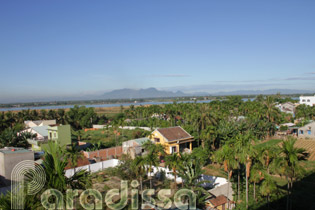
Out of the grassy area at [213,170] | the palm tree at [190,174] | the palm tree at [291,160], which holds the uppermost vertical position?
the palm tree at [291,160]

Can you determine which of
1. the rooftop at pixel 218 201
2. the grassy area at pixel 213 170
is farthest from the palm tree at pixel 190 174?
the grassy area at pixel 213 170

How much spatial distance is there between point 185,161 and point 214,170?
845 centimetres

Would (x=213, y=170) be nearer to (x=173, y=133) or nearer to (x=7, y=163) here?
(x=173, y=133)

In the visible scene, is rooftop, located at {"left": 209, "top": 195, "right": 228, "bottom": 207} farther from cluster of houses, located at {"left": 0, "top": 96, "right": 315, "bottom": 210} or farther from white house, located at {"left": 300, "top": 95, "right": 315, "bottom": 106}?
white house, located at {"left": 300, "top": 95, "right": 315, "bottom": 106}

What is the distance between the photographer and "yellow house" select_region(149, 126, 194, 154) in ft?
97.1

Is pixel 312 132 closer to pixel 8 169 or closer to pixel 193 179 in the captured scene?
pixel 193 179

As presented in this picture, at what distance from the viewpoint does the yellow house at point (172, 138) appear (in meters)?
29.6

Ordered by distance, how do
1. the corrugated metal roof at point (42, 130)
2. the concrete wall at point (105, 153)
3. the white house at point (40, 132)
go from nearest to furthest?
the concrete wall at point (105, 153)
the white house at point (40, 132)
the corrugated metal roof at point (42, 130)

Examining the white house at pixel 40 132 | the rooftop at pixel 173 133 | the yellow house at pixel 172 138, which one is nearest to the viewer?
the yellow house at pixel 172 138

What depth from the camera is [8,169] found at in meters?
20.6

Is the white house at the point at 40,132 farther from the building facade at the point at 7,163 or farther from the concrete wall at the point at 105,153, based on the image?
the building facade at the point at 7,163

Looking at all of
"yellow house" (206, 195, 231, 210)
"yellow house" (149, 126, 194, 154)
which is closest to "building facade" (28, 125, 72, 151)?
"yellow house" (149, 126, 194, 154)

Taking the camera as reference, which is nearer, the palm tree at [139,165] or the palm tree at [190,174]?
the palm tree at [190,174]

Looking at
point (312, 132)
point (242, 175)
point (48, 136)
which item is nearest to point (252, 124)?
point (312, 132)
